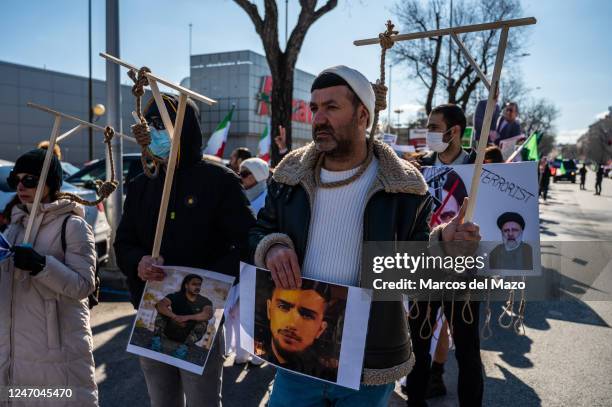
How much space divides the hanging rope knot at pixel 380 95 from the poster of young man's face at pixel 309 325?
2.49 feet

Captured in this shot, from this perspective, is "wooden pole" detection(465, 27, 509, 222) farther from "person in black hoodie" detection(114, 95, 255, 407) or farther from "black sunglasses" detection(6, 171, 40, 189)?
"black sunglasses" detection(6, 171, 40, 189)

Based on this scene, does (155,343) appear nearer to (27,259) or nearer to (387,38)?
(27,259)

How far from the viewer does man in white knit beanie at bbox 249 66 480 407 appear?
179 cm

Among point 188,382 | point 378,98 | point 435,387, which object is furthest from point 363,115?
point 435,387

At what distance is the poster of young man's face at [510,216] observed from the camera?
2.94 metres

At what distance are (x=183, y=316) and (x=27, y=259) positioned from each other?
828 mm

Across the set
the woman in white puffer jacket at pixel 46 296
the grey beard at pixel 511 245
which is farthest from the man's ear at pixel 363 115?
the woman in white puffer jacket at pixel 46 296

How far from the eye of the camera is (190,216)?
7.96ft

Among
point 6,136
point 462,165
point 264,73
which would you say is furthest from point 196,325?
point 264,73

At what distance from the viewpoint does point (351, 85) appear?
5.99ft

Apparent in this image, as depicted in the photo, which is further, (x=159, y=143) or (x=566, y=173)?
→ (x=566, y=173)

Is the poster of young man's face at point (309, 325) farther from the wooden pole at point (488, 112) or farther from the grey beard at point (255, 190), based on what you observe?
the grey beard at point (255, 190)

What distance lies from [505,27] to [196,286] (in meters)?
1.61

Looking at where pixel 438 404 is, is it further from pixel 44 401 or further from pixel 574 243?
pixel 574 243
